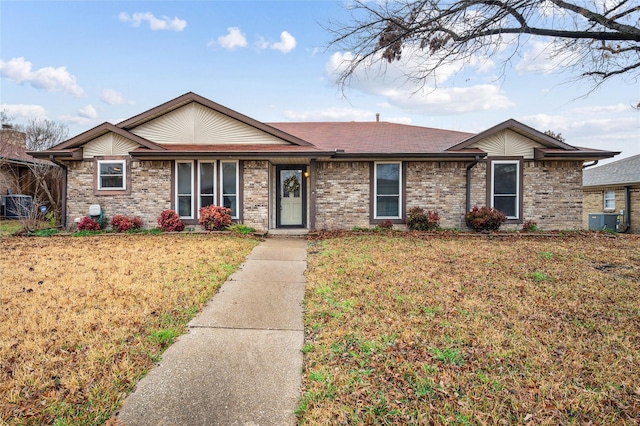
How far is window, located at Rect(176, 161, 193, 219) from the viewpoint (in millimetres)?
11070

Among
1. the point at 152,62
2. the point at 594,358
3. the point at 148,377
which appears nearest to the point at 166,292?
the point at 148,377

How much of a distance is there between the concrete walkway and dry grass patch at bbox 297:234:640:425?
0.21 metres

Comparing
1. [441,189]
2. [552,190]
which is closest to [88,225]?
[441,189]

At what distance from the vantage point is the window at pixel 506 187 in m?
11.3

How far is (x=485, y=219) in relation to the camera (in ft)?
34.9

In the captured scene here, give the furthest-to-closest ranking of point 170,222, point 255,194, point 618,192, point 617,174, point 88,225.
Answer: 1. point 617,174
2. point 618,192
3. point 255,194
4. point 88,225
5. point 170,222

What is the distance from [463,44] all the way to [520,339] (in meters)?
3.80

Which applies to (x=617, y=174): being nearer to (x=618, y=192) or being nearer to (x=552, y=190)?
(x=618, y=192)

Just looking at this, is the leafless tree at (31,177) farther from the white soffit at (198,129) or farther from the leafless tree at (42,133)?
the white soffit at (198,129)

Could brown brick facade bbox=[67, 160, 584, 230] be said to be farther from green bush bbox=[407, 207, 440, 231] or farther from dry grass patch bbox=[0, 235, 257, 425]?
dry grass patch bbox=[0, 235, 257, 425]

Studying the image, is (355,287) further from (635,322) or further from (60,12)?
(60,12)

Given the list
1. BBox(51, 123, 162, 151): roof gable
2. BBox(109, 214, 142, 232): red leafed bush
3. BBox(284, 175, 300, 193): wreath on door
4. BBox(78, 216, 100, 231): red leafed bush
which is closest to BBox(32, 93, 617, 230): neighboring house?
BBox(51, 123, 162, 151): roof gable

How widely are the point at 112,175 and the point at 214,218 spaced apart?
4188 millimetres

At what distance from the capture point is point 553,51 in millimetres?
4770
